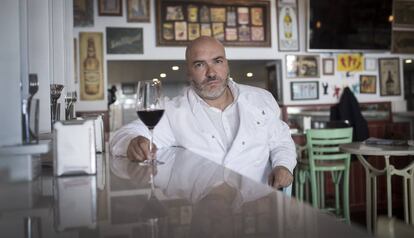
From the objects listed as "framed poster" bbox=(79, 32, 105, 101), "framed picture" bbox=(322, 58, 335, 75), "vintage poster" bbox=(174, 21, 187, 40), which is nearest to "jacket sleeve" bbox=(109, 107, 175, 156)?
"framed poster" bbox=(79, 32, 105, 101)

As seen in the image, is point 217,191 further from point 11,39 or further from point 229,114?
point 229,114

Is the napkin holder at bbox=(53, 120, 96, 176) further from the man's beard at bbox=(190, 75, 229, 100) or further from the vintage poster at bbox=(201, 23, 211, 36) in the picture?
the vintage poster at bbox=(201, 23, 211, 36)

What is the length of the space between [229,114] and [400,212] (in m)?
3.98

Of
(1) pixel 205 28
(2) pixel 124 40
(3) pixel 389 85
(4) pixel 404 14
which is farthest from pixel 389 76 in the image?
(2) pixel 124 40

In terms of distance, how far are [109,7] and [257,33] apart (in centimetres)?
186

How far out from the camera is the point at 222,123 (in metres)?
2.05

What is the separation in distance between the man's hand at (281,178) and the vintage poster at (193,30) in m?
3.34

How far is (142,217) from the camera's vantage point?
0.60 meters

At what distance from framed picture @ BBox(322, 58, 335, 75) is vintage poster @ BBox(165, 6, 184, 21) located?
2.02 m

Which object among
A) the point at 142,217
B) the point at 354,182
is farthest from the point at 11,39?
the point at 354,182

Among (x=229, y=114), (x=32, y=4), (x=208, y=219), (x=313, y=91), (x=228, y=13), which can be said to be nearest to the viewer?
(x=208, y=219)

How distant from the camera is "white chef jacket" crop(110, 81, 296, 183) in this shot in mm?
1916

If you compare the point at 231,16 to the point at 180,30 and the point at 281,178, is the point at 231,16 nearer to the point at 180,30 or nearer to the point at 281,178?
the point at 180,30

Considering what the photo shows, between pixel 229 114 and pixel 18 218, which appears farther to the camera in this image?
pixel 229 114
